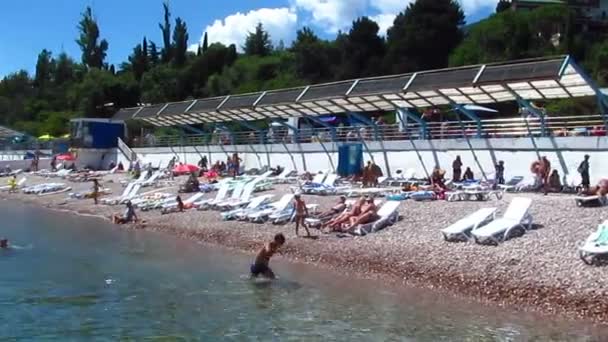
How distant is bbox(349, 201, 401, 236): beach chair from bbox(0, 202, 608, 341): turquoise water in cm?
216

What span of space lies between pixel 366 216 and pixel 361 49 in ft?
159

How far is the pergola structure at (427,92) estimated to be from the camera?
21.6 meters

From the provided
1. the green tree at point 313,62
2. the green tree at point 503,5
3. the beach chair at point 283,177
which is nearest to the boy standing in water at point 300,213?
the beach chair at point 283,177

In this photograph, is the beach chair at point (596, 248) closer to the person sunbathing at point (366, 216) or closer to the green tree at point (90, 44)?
the person sunbathing at point (366, 216)

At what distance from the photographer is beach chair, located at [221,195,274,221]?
2302 centimetres

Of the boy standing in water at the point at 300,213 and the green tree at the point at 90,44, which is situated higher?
the green tree at the point at 90,44

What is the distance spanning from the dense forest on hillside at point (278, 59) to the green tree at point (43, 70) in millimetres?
134

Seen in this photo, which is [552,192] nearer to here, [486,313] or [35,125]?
[486,313]

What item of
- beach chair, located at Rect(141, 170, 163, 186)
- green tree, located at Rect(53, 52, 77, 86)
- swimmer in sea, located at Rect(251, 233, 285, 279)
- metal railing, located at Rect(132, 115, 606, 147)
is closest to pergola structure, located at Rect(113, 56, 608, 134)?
metal railing, located at Rect(132, 115, 606, 147)

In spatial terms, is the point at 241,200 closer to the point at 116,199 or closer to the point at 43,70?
the point at 116,199

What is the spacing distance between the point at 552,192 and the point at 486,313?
10131 mm

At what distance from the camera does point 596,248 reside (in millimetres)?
13406

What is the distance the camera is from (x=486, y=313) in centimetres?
1255

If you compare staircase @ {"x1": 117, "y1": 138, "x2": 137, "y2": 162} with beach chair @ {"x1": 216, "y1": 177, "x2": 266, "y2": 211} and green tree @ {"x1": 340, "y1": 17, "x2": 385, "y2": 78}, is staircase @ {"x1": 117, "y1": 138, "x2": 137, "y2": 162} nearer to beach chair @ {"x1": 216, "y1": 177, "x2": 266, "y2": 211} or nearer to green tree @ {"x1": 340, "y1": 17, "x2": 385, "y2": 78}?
green tree @ {"x1": 340, "y1": 17, "x2": 385, "y2": 78}
